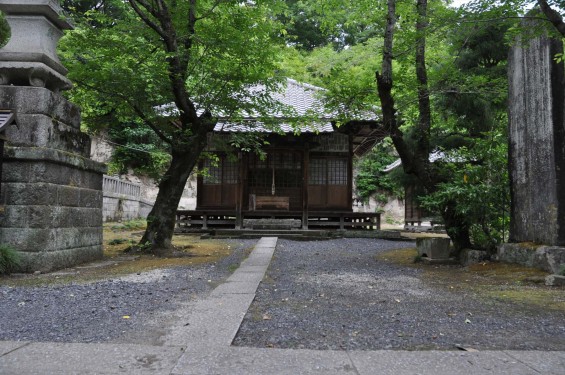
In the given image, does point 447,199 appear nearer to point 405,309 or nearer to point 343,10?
point 405,309

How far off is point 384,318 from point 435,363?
44.8 inches

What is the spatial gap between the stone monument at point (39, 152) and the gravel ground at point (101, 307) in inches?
50.5

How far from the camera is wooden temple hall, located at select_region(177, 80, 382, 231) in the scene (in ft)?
47.2

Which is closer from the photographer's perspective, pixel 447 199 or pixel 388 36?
pixel 447 199

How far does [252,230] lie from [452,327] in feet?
35.7

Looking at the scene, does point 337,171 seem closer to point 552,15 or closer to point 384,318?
point 552,15

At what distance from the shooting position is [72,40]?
7.55 m

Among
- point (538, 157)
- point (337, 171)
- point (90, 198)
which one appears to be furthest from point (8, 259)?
point (337, 171)

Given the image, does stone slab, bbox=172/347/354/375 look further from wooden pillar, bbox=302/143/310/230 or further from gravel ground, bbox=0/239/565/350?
wooden pillar, bbox=302/143/310/230

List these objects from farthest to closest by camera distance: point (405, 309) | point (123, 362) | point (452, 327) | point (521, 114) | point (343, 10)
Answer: point (343, 10), point (521, 114), point (405, 309), point (452, 327), point (123, 362)

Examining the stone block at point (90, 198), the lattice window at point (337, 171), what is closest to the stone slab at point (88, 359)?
the stone block at point (90, 198)

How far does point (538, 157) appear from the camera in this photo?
20.6 feet

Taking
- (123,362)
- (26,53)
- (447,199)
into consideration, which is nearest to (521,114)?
(447,199)

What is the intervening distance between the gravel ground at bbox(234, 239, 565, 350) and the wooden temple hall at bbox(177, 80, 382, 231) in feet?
27.5
